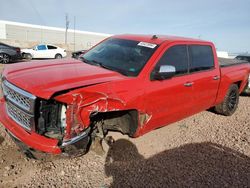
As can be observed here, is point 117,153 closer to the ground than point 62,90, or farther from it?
closer to the ground

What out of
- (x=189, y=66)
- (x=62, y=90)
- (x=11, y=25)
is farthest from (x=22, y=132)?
(x=11, y=25)

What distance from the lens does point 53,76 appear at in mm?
2762

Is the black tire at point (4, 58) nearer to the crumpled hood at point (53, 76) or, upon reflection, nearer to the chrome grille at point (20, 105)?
the crumpled hood at point (53, 76)


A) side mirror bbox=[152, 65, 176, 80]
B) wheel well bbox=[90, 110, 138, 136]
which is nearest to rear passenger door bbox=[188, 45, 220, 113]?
side mirror bbox=[152, 65, 176, 80]

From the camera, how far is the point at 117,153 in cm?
369

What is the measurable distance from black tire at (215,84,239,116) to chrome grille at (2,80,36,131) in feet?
15.2

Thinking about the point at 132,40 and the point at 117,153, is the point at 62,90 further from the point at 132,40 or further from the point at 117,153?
the point at 132,40

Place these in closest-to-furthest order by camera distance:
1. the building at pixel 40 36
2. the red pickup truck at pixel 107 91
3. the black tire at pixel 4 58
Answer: the red pickup truck at pixel 107 91 < the black tire at pixel 4 58 < the building at pixel 40 36

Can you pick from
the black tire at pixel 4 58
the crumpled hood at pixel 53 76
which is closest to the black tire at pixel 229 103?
the crumpled hood at pixel 53 76

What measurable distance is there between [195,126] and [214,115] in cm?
116

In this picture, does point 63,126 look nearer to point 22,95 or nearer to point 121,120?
point 22,95

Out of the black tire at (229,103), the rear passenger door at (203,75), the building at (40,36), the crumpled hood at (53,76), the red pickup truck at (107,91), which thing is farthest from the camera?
the building at (40,36)

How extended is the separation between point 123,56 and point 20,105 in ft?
5.92

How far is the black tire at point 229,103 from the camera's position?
5.68 meters
